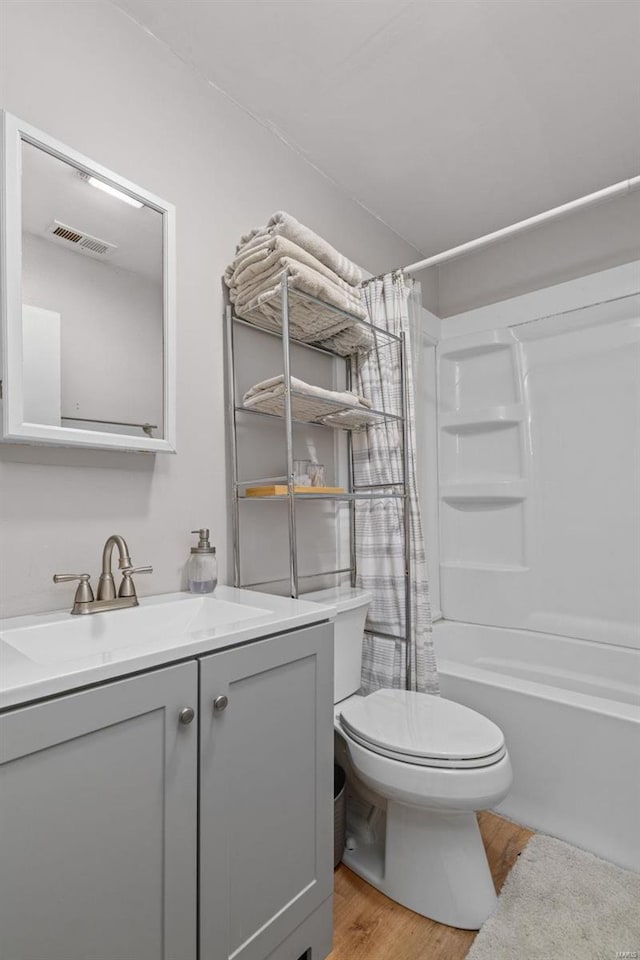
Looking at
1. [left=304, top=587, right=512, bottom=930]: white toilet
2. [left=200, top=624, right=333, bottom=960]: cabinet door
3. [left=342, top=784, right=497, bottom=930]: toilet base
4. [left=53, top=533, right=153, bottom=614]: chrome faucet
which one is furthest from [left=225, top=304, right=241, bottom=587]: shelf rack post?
[left=342, top=784, right=497, bottom=930]: toilet base

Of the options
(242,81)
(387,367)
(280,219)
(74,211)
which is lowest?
(387,367)

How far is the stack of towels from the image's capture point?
1.49 meters

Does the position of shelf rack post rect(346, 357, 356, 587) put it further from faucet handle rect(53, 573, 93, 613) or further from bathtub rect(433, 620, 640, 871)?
faucet handle rect(53, 573, 93, 613)

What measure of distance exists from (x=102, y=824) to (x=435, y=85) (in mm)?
2175

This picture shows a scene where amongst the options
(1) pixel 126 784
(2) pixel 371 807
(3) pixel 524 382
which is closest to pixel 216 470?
(1) pixel 126 784

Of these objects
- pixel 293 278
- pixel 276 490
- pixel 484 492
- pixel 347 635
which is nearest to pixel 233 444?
pixel 276 490

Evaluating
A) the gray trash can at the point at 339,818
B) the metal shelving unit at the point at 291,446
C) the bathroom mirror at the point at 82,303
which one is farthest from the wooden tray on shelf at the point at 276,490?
the gray trash can at the point at 339,818

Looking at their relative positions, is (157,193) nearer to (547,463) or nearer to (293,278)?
(293,278)

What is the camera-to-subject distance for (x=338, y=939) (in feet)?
4.22

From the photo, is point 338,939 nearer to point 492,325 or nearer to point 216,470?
point 216,470

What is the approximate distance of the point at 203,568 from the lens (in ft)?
4.58

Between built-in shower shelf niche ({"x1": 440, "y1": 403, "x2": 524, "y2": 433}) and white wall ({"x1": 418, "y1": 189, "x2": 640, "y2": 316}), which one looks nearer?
white wall ({"x1": 418, "y1": 189, "x2": 640, "y2": 316})

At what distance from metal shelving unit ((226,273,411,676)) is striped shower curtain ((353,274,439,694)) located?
2cm

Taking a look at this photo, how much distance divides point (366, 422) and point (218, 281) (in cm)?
74
